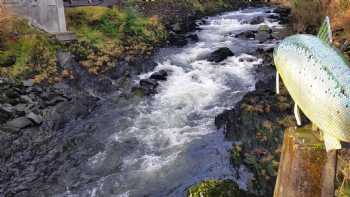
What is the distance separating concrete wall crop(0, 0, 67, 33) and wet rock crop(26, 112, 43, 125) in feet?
22.1

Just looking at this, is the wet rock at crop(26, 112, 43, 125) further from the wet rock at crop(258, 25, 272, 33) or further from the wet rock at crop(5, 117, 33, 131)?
the wet rock at crop(258, 25, 272, 33)

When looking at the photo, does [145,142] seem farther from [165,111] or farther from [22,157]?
[22,157]

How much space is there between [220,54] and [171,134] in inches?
360

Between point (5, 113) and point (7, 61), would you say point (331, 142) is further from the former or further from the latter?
point (7, 61)

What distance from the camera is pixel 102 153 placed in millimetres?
11945

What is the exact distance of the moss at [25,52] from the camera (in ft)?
51.3

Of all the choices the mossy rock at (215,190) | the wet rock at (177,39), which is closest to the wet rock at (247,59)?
the wet rock at (177,39)

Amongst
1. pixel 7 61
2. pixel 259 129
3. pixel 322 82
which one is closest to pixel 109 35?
pixel 7 61

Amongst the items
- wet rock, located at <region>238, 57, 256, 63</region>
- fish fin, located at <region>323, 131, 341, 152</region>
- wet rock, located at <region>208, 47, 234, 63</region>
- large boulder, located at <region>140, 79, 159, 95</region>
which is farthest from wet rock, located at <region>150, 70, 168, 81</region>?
fish fin, located at <region>323, 131, 341, 152</region>

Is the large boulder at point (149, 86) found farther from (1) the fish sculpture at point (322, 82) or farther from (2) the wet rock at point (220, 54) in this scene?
(1) the fish sculpture at point (322, 82)

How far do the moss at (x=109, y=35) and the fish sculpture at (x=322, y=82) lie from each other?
1567cm

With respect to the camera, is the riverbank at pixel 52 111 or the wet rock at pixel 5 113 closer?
the riverbank at pixel 52 111

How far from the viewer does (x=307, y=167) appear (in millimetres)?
2812

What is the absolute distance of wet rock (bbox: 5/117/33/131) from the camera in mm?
12531
